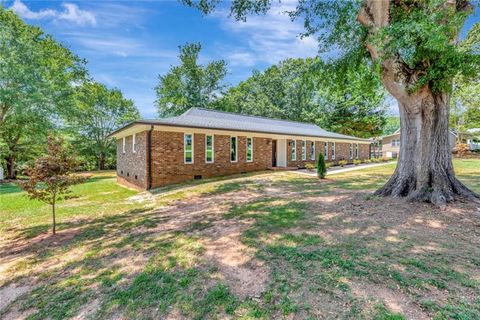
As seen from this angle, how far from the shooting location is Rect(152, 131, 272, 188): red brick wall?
441 inches

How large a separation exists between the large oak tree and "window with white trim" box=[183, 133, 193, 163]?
630 cm

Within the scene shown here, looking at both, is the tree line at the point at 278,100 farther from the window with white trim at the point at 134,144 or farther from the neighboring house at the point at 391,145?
the window with white trim at the point at 134,144

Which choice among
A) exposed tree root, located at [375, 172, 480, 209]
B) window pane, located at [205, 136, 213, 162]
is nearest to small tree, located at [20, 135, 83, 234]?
window pane, located at [205, 136, 213, 162]

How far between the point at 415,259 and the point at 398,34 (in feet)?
14.3

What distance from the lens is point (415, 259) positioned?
3.23 m

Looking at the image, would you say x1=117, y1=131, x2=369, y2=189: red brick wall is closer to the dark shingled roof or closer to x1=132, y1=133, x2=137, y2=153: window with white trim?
x1=132, y1=133, x2=137, y2=153: window with white trim

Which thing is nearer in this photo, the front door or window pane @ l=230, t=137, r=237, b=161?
window pane @ l=230, t=137, r=237, b=161

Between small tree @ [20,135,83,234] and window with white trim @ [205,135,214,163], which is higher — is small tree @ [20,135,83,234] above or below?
below

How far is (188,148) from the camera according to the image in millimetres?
12109

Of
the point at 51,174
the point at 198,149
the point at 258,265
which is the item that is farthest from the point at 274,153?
the point at 258,265

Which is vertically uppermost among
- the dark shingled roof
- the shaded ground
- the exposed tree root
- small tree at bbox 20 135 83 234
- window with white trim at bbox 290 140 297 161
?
the dark shingled roof

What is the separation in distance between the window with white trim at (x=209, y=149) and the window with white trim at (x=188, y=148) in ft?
2.92

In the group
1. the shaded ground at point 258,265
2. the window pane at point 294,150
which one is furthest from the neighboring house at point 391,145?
the shaded ground at point 258,265

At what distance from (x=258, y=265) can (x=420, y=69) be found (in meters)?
5.78
